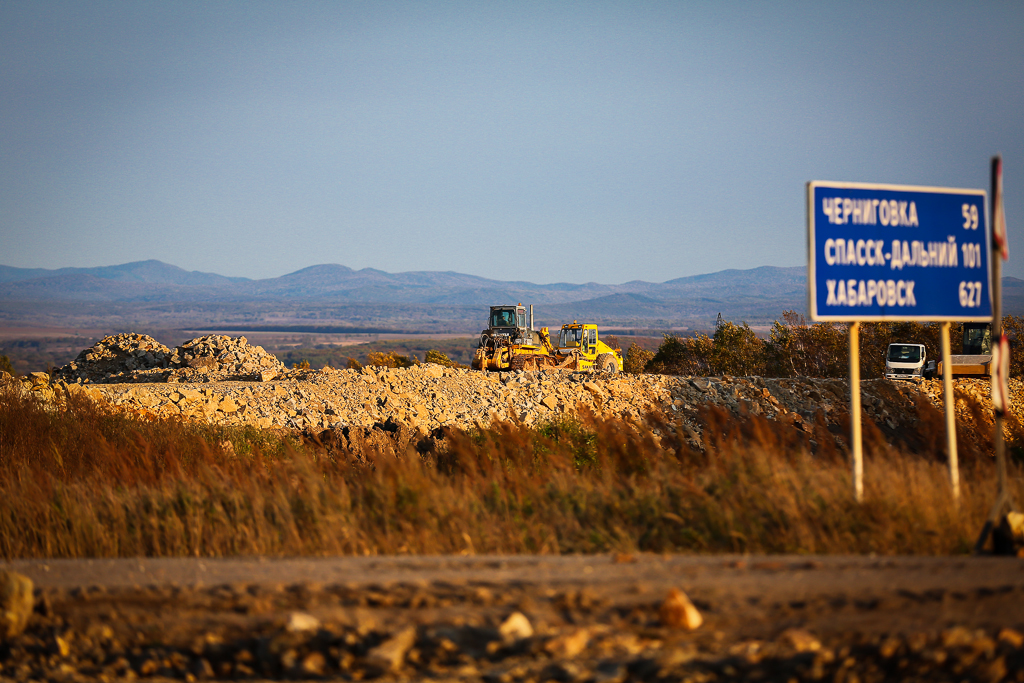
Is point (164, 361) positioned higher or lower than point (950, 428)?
lower

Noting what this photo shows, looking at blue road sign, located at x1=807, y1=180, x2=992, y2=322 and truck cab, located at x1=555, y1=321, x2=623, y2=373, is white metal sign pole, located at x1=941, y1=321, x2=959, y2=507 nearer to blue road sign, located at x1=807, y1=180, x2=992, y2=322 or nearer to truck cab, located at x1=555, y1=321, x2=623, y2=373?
blue road sign, located at x1=807, y1=180, x2=992, y2=322

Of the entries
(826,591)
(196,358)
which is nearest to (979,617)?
(826,591)

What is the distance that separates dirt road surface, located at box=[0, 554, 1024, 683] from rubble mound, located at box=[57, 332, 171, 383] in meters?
34.3

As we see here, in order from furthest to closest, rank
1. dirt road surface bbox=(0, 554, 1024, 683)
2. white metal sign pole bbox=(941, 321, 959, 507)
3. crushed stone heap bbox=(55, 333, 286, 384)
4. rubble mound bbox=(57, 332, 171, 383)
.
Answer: rubble mound bbox=(57, 332, 171, 383) < crushed stone heap bbox=(55, 333, 286, 384) < white metal sign pole bbox=(941, 321, 959, 507) < dirt road surface bbox=(0, 554, 1024, 683)

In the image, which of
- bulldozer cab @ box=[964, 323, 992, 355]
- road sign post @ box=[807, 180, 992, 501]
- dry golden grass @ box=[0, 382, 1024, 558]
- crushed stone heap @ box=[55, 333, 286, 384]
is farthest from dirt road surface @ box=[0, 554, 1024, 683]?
bulldozer cab @ box=[964, 323, 992, 355]

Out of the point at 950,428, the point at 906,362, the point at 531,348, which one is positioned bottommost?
the point at 906,362

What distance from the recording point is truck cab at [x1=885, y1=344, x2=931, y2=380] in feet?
105

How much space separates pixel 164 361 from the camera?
38250mm

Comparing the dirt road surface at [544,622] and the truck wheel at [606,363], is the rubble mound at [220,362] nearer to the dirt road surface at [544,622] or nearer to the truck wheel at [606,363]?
the truck wheel at [606,363]

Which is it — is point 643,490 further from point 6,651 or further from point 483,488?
point 6,651

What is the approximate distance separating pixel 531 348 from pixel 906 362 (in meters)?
15.9

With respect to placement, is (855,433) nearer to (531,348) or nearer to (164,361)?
(531,348)

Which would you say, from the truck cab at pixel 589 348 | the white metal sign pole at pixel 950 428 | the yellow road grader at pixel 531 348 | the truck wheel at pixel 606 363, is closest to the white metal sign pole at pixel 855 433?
the white metal sign pole at pixel 950 428

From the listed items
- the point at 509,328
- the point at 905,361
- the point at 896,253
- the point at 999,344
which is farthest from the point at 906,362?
the point at 999,344
